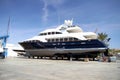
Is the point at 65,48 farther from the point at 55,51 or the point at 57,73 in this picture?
the point at 57,73

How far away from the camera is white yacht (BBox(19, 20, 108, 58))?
26.4 meters

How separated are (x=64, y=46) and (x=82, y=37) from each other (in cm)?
351

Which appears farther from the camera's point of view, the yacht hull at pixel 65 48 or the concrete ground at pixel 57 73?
the yacht hull at pixel 65 48

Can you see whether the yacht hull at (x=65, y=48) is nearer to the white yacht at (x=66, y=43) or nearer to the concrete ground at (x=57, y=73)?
the white yacht at (x=66, y=43)

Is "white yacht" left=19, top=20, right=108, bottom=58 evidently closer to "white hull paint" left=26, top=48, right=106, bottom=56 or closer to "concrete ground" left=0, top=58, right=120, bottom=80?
"white hull paint" left=26, top=48, right=106, bottom=56

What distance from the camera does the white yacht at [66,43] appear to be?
26.4 m

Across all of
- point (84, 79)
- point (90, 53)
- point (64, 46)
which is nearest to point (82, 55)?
point (90, 53)

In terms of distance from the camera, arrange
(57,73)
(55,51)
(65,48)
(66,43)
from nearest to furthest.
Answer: (57,73)
(66,43)
(65,48)
(55,51)

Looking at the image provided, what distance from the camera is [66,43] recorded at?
2814 centimetres

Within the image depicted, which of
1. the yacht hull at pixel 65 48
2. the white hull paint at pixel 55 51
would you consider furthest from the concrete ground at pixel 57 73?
the white hull paint at pixel 55 51

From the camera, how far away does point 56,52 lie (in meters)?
29.8

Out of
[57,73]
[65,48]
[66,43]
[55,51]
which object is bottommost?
[57,73]

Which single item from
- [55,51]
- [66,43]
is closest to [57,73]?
[66,43]

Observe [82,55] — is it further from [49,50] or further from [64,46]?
[49,50]
